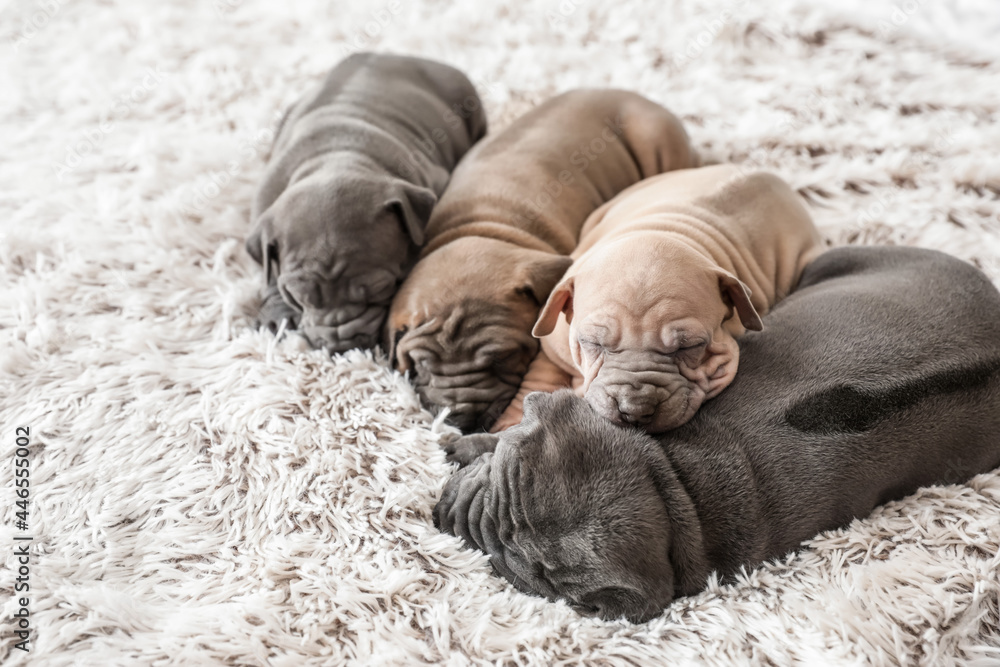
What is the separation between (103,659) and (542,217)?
2399mm

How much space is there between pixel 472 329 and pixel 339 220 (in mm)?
713

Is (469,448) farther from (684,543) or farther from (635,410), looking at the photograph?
(684,543)

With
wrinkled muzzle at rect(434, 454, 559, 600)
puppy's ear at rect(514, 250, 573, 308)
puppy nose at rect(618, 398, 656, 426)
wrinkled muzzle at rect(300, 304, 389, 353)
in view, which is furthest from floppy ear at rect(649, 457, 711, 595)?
wrinkled muzzle at rect(300, 304, 389, 353)

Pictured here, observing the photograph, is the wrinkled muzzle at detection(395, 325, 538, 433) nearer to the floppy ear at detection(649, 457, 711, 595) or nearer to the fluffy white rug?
the fluffy white rug

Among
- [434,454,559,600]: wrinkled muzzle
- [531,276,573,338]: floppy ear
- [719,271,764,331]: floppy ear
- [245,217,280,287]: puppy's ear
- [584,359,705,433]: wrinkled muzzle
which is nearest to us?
[434,454,559,600]: wrinkled muzzle

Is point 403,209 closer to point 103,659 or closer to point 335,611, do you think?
point 335,611

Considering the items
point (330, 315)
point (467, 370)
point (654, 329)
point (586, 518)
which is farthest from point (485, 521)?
point (330, 315)

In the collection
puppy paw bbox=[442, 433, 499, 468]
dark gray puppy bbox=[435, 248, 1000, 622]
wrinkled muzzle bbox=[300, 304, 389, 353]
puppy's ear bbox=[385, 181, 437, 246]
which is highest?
puppy's ear bbox=[385, 181, 437, 246]

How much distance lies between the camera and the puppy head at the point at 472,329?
114 inches

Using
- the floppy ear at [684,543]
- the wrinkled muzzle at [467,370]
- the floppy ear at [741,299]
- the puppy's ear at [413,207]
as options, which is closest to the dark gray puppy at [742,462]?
the floppy ear at [684,543]

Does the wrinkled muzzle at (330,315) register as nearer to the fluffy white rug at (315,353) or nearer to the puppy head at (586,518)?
the fluffy white rug at (315,353)

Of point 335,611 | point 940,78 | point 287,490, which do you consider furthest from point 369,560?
point 940,78

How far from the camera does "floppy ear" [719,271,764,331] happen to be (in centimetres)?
257

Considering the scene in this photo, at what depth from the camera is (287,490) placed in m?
2.49
